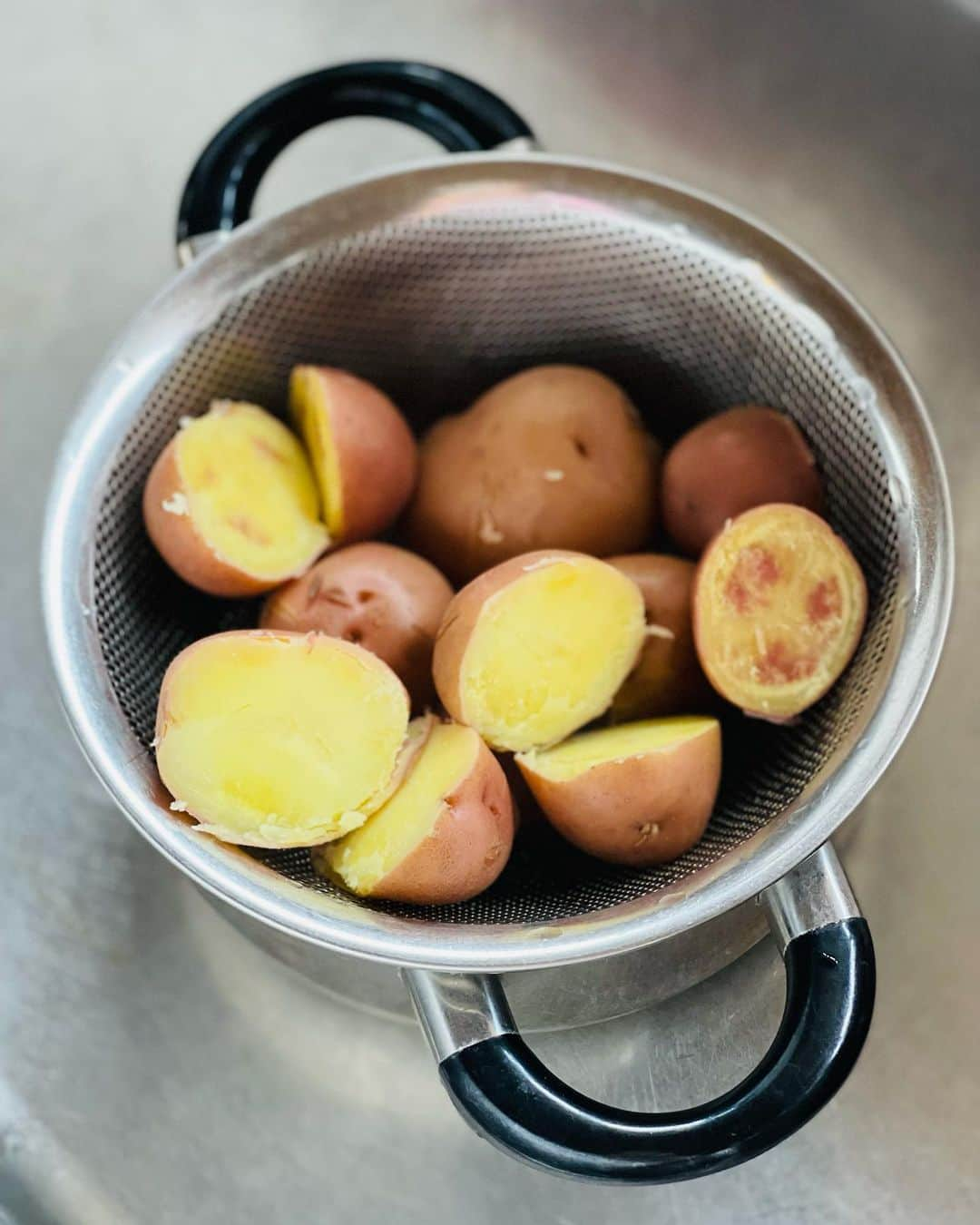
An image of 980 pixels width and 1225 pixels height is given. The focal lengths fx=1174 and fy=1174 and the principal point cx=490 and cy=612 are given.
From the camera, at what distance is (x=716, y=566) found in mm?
550

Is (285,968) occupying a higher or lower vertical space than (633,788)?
lower

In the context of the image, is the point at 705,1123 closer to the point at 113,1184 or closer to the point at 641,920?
the point at 641,920

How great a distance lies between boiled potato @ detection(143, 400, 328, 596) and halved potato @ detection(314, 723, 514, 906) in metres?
0.14

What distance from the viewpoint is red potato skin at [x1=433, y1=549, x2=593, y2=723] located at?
524mm

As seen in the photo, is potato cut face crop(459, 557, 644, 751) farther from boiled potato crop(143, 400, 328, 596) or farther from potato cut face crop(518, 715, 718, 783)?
boiled potato crop(143, 400, 328, 596)

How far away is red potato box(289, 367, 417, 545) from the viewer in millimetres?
612

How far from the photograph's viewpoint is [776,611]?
55cm

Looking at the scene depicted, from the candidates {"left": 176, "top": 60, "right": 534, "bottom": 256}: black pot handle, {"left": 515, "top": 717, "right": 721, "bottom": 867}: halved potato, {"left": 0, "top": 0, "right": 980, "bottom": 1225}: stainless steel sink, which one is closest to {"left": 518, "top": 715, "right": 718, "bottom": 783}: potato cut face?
{"left": 515, "top": 717, "right": 721, "bottom": 867}: halved potato

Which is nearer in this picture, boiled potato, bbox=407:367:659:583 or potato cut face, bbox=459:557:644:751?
potato cut face, bbox=459:557:644:751

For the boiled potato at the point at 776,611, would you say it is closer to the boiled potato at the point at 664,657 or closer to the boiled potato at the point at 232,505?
the boiled potato at the point at 664,657

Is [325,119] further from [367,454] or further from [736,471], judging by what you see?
[736,471]

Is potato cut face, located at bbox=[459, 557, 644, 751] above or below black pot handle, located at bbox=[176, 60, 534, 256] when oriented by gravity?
below

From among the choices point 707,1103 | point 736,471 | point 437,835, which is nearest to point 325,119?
point 736,471

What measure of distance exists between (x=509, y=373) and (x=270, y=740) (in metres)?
0.32
